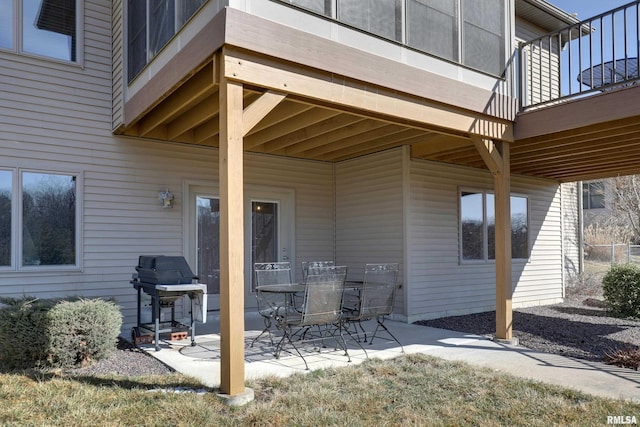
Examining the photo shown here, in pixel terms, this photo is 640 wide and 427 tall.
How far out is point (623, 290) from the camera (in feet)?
25.4

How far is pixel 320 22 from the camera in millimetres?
4207

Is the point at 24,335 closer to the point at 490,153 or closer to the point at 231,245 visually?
the point at 231,245

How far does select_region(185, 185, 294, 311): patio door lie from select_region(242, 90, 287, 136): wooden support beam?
126 inches

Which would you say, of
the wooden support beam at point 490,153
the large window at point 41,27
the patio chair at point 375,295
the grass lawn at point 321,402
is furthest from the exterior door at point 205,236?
the wooden support beam at point 490,153

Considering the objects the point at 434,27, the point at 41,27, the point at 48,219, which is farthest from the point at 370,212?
the point at 41,27

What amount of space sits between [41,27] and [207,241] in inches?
135

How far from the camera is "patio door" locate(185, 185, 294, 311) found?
6.75 m

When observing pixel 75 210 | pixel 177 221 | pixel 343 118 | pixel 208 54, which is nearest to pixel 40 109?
pixel 75 210

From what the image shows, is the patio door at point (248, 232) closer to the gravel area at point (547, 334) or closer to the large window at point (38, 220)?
the large window at point (38, 220)

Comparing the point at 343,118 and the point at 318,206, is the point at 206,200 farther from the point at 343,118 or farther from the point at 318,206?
the point at 343,118

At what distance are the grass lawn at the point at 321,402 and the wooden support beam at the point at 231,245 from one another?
26 cm

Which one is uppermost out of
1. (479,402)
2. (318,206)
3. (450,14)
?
(450,14)

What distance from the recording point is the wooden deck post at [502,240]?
5566 mm

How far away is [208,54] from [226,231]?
1.42m
